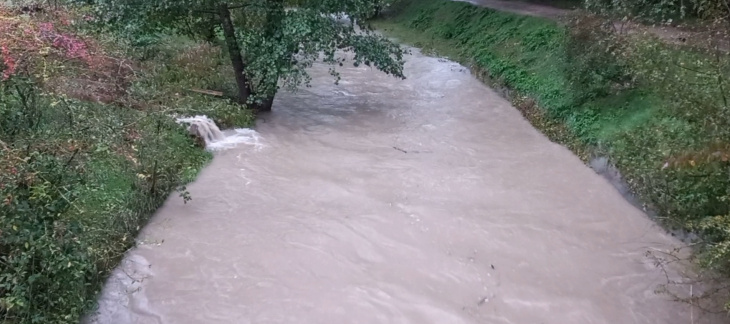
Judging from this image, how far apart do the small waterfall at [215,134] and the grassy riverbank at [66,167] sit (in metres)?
1.11

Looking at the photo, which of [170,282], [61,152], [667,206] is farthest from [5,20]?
[667,206]

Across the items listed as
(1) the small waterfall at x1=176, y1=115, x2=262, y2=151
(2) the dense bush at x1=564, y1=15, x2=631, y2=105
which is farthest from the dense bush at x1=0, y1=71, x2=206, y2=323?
(2) the dense bush at x1=564, y1=15, x2=631, y2=105

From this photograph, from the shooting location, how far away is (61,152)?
524 centimetres

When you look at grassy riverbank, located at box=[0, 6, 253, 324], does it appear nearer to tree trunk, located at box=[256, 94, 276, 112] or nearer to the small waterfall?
the small waterfall

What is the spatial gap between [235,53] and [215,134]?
2099mm

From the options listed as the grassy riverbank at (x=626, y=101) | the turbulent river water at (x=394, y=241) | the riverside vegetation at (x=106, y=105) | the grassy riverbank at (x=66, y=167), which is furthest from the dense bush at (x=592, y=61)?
the grassy riverbank at (x=66, y=167)

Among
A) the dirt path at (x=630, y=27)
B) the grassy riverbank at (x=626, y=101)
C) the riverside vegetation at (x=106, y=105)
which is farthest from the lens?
the dirt path at (x=630, y=27)

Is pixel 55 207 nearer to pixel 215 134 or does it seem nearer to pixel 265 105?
pixel 215 134

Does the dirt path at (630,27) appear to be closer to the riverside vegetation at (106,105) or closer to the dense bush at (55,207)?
the riverside vegetation at (106,105)

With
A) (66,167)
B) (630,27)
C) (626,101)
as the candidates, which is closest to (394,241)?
(66,167)

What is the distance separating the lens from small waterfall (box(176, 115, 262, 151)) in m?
10.0

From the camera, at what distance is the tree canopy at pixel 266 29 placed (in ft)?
35.4

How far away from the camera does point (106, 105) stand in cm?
820

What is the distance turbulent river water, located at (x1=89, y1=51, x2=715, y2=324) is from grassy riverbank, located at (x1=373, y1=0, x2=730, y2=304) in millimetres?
571
